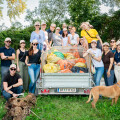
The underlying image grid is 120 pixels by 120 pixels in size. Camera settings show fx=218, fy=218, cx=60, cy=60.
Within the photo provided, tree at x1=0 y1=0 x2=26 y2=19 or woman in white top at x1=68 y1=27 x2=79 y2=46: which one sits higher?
tree at x1=0 y1=0 x2=26 y2=19

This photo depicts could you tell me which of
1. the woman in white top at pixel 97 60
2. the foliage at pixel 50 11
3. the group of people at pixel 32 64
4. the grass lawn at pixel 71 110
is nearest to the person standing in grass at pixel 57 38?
the group of people at pixel 32 64

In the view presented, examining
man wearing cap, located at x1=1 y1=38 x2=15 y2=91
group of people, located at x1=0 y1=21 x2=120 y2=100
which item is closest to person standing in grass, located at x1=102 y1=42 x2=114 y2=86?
group of people, located at x1=0 y1=21 x2=120 y2=100

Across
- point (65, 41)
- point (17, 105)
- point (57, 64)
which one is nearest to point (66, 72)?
point (57, 64)

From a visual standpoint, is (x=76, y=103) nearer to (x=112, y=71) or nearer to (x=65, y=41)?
(x=112, y=71)

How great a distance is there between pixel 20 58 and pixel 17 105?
251 centimetres

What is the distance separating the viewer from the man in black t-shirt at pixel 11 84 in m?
6.07

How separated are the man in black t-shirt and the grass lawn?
1.22 ft

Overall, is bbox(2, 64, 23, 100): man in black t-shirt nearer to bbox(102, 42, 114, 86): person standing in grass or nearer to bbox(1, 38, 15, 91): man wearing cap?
bbox(1, 38, 15, 91): man wearing cap

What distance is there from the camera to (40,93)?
258 inches

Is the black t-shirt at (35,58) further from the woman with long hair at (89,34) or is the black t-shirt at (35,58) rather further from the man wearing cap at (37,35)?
the woman with long hair at (89,34)

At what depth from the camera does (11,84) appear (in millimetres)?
6242

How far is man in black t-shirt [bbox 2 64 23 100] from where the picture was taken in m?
6.07

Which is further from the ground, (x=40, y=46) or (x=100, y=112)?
(x=40, y=46)

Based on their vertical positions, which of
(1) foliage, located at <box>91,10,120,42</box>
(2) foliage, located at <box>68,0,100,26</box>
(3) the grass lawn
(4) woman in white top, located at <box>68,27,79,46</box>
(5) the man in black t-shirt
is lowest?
(3) the grass lawn
